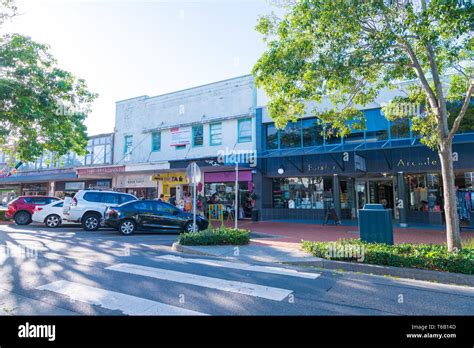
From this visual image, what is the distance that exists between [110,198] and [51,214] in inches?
150

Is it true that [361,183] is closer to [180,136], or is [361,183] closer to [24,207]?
[180,136]

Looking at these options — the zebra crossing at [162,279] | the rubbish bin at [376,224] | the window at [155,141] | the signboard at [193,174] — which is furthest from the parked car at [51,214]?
the rubbish bin at [376,224]

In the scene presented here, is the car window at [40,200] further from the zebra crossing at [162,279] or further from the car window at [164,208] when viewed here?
the zebra crossing at [162,279]

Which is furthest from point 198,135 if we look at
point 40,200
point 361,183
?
point 361,183

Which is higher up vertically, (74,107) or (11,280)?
(74,107)

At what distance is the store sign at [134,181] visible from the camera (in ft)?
78.6

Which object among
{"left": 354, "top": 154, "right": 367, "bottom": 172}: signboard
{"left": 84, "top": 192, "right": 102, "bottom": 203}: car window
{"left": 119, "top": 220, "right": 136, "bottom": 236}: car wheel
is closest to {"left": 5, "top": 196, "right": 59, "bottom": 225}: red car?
{"left": 84, "top": 192, "right": 102, "bottom": 203}: car window

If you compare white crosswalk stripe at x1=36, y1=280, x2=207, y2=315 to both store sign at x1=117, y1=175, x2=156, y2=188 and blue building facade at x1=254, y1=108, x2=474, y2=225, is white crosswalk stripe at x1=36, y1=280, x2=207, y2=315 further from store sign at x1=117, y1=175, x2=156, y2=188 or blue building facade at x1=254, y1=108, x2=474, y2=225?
store sign at x1=117, y1=175, x2=156, y2=188

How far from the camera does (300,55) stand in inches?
314

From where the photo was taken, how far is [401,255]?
6.64 meters

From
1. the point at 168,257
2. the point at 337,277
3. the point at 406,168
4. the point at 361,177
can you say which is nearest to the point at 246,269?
the point at 337,277
